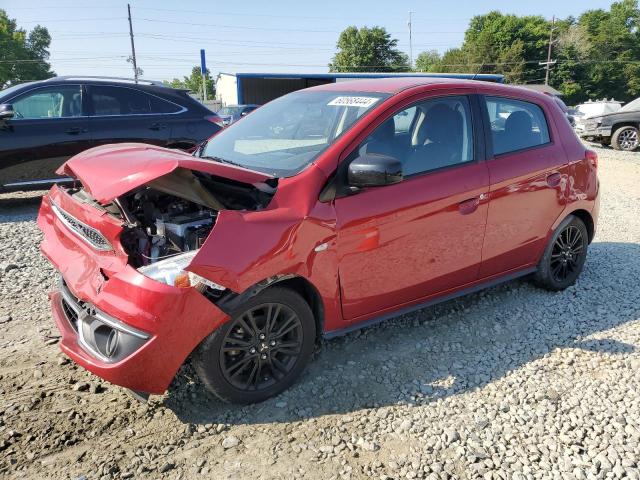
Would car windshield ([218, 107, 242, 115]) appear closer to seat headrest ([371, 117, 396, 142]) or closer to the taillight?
the taillight

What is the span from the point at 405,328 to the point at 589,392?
1291 millimetres

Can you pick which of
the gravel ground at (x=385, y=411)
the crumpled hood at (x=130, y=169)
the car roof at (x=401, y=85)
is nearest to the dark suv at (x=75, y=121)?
the gravel ground at (x=385, y=411)

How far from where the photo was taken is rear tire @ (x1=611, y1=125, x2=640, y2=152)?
1627 cm

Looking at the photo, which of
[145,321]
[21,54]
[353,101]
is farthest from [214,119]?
[21,54]

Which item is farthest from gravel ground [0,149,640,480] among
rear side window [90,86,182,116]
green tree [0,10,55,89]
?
green tree [0,10,55,89]

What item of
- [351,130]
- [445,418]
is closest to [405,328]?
[445,418]

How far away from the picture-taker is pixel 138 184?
8.53 ft

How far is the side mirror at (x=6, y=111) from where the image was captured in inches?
268

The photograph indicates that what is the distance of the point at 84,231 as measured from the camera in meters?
3.02

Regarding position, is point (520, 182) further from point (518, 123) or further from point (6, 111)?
point (6, 111)

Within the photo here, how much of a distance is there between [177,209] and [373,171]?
118cm

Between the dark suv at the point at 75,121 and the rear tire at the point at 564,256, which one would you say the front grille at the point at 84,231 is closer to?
the rear tire at the point at 564,256

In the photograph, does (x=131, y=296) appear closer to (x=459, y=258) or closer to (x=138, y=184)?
(x=138, y=184)

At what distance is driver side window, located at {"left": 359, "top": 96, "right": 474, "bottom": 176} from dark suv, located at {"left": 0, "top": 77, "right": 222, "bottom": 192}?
516cm
